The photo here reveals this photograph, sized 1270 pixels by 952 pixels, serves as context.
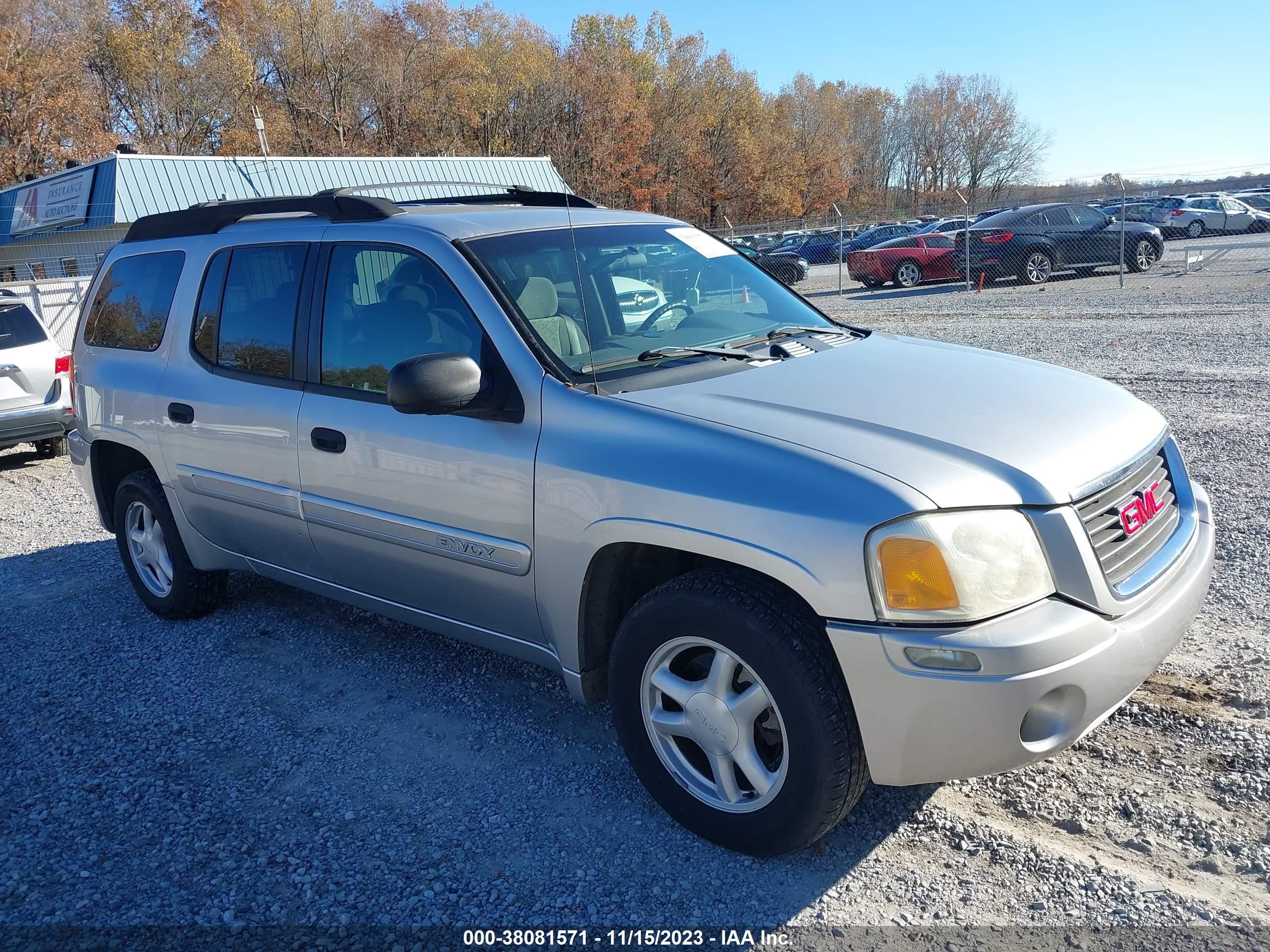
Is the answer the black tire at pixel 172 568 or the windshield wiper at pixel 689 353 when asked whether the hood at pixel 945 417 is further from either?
the black tire at pixel 172 568

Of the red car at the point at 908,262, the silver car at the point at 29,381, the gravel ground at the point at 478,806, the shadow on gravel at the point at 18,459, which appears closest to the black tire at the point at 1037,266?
the red car at the point at 908,262

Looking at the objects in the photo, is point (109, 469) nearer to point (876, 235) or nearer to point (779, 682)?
point (779, 682)

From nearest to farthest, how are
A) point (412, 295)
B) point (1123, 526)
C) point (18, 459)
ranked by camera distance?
point (1123, 526)
point (412, 295)
point (18, 459)

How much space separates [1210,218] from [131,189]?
33.6 meters

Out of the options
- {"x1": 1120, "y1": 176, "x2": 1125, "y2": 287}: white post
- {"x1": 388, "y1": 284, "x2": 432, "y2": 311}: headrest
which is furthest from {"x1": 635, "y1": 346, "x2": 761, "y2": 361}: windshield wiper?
{"x1": 1120, "y1": 176, "x2": 1125, "y2": 287}: white post

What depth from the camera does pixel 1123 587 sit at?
259 cm

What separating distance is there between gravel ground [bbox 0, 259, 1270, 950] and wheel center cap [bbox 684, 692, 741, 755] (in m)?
0.35

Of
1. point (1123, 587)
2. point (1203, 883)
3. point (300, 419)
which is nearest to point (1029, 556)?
point (1123, 587)

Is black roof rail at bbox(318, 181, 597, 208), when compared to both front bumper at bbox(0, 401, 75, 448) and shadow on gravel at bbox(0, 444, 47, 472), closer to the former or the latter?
front bumper at bbox(0, 401, 75, 448)

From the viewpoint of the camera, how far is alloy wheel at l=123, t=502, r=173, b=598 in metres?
4.94

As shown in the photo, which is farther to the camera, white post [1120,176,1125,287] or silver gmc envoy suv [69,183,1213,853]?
white post [1120,176,1125,287]

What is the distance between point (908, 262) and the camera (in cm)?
2408

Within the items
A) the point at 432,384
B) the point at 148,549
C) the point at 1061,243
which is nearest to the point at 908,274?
the point at 1061,243

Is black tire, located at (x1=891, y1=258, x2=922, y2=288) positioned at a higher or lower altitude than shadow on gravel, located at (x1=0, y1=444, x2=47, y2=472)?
higher
